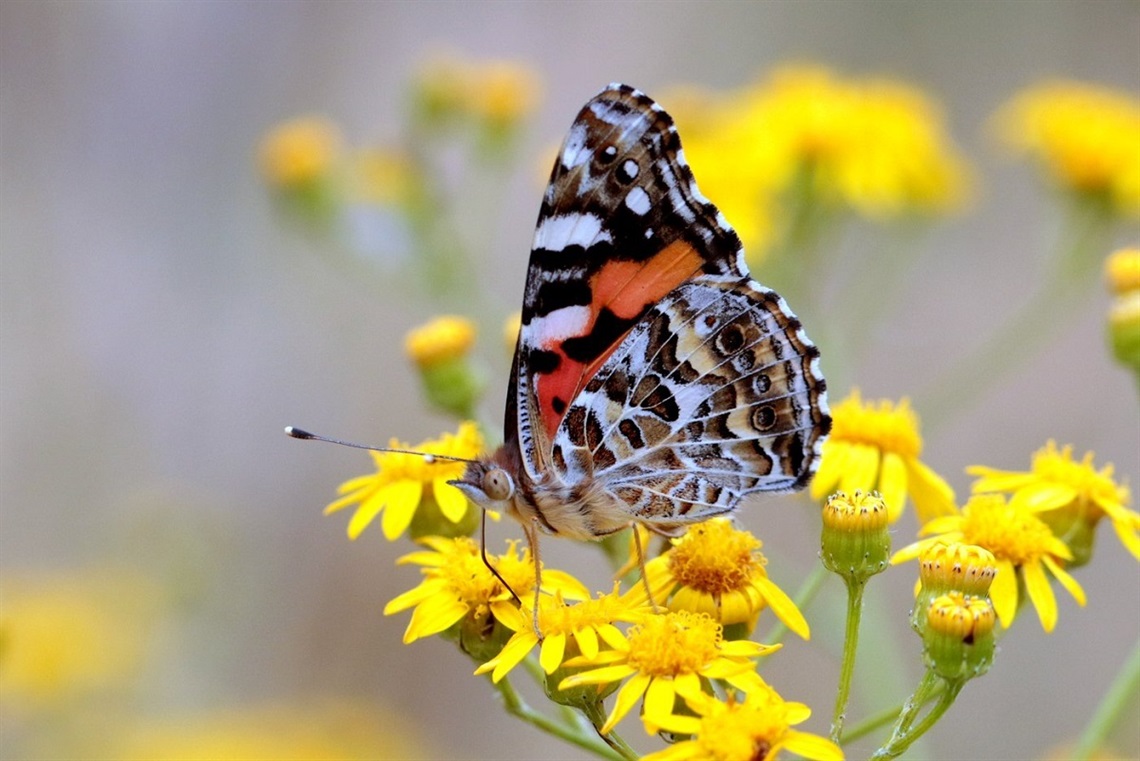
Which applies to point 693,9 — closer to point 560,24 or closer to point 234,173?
→ point 560,24

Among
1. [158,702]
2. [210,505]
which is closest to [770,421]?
[158,702]

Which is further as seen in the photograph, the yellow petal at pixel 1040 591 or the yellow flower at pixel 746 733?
the yellow petal at pixel 1040 591

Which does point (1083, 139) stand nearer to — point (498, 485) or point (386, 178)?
point (386, 178)

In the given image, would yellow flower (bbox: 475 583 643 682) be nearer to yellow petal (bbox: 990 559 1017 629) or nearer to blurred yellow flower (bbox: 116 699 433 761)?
yellow petal (bbox: 990 559 1017 629)

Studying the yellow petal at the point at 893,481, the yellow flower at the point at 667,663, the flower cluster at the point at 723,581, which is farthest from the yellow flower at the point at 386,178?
the yellow flower at the point at 667,663

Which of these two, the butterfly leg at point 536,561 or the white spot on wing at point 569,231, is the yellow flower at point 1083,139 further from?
the butterfly leg at point 536,561

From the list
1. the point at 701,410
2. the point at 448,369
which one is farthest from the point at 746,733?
the point at 448,369

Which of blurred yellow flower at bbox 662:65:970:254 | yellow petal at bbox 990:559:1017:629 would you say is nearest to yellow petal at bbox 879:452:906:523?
yellow petal at bbox 990:559:1017:629
